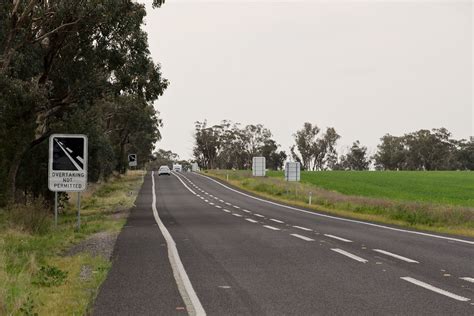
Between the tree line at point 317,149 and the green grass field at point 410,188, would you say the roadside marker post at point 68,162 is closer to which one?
the green grass field at point 410,188

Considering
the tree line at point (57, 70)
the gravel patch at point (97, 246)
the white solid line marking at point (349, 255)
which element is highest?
the tree line at point (57, 70)

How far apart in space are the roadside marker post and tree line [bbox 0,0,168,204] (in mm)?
2350

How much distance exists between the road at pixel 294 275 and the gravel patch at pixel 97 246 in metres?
0.33

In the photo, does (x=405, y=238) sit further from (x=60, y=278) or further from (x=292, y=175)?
(x=292, y=175)

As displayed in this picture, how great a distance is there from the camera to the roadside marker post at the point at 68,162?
1540 cm

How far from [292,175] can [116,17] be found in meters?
21.6

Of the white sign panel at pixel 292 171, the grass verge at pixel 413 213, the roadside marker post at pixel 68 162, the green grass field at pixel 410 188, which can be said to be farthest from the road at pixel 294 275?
the white sign panel at pixel 292 171

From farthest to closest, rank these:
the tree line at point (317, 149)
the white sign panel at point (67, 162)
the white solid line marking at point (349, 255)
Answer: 1. the tree line at point (317, 149)
2. the white sign panel at point (67, 162)
3. the white solid line marking at point (349, 255)

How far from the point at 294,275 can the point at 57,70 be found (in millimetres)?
17406

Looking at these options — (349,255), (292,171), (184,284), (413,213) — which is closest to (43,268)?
(184,284)

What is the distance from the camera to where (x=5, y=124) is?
66.3ft

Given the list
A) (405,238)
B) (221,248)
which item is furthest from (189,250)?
(405,238)

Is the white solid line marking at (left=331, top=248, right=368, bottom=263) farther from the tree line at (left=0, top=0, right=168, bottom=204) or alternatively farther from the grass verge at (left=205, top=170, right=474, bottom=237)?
the tree line at (left=0, top=0, right=168, bottom=204)

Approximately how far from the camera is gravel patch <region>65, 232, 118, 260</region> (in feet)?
38.0
